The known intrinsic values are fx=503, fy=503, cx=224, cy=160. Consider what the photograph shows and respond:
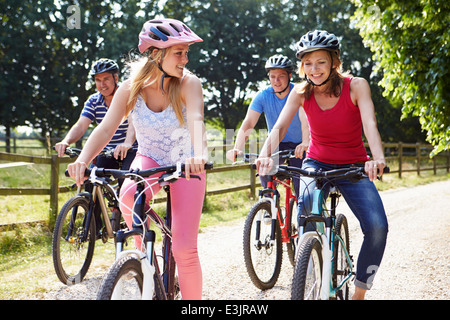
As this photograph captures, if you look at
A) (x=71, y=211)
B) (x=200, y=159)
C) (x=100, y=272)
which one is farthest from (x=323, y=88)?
(x=100, y=272)

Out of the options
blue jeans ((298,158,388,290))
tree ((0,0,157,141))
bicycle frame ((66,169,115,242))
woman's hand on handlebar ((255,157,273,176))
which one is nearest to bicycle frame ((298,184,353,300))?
blue jeans ((298,158,388,290))

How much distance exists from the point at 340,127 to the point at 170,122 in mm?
1167

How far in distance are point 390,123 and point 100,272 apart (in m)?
33.3

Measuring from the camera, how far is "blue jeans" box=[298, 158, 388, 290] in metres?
3.16

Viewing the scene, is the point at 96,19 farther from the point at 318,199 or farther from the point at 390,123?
the point at 318,199

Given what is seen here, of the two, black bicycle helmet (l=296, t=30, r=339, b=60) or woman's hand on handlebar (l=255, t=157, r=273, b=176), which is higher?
black bicycle helmet (l=296, t=30, r=339, b=60)

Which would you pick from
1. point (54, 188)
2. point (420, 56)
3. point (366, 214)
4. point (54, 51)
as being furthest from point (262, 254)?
point (54, 51)

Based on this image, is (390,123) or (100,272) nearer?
(100,272)

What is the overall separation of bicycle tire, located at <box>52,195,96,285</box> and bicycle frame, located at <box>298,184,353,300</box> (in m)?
2.29

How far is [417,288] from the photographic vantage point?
4.44 metres

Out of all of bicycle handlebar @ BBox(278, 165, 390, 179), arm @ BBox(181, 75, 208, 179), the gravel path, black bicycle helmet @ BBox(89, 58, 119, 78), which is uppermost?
black bicycle helmet @ BBox(89, 58, 119, 78)

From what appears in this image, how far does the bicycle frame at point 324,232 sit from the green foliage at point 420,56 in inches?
180

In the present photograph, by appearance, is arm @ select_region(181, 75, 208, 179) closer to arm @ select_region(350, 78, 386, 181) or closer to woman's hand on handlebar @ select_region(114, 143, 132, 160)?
Answer: arm @ select_region(350, 78, 386, 181)

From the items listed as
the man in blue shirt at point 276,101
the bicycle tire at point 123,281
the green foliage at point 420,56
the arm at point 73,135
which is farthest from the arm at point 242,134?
the green foliage at point 420,56
